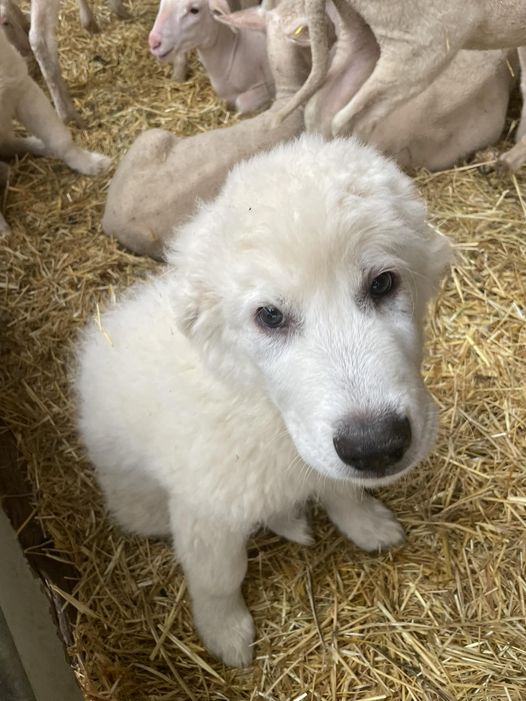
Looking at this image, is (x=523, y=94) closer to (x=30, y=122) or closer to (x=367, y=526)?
(x=367, y=526)

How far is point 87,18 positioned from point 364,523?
4.34 m

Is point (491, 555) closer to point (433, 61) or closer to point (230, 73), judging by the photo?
point (433, 61)

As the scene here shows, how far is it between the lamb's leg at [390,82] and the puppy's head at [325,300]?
1.55 m

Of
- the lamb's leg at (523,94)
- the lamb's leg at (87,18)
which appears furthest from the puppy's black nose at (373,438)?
the lamb's leg at (87,18)

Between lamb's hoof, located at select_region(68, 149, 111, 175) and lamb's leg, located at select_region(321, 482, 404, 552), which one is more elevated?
lamb's hoof, located at select_region(68, 149, 111, 175)

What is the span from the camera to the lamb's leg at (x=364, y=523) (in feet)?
8.62

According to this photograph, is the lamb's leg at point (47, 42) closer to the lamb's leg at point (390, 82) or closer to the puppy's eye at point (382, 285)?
the lamb's leg at point (390, 82)

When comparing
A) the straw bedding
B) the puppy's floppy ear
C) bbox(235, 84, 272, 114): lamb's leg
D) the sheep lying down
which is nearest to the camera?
the puppy's floppy ear

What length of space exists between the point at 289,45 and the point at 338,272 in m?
2.76

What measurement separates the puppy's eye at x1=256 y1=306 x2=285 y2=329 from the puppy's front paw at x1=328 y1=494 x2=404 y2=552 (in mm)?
1136

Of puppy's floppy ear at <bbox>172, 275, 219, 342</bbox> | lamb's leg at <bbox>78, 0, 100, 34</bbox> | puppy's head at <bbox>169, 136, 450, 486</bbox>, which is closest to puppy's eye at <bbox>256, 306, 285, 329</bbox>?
puppy's head at <bbox>169, 136, 450, 486</bbox>

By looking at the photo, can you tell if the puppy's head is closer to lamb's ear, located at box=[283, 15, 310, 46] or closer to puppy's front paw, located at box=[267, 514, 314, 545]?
puppy's front paw, located at box=[267, 514, 314, 545]

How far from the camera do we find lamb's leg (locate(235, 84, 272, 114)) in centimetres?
448

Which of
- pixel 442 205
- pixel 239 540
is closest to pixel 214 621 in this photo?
pixel 239 540
